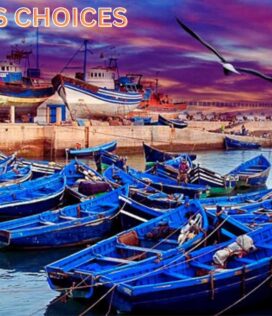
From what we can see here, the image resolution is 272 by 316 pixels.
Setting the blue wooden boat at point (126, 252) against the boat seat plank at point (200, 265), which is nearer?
the blue wooden boat at point (126, 252)

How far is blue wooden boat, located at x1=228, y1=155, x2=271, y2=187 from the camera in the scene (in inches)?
906

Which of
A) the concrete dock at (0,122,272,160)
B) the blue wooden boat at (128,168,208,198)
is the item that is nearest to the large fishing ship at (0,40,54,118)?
the concrete dock at (0,122,272,160)

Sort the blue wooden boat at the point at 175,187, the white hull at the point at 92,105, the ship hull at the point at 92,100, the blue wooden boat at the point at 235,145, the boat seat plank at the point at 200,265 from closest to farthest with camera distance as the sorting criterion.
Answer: the boat seat plank at the point at 200,265 < the blue wooden boat at the point at 175,187 < the blue wooden boat at the point at 235,145 < the ship hull at the point at 92,100 < the white hull at the point at 92,105

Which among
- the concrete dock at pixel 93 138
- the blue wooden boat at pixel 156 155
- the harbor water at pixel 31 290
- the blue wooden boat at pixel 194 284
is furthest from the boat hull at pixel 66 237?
the concrete dock at pixel 93 138

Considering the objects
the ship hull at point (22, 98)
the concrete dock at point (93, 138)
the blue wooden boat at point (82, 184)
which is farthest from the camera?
the ship hull at point (22, 98)

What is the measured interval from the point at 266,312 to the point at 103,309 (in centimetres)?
249

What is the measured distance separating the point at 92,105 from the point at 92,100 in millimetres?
784

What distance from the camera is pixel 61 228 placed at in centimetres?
1242

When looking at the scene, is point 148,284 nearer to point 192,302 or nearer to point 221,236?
point 192,302

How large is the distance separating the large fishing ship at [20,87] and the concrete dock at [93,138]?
11133 mm

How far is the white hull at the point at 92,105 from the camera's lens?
50125mm

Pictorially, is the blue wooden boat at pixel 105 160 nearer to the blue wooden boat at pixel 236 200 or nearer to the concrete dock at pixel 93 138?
the concrete dock at pixel 93 138

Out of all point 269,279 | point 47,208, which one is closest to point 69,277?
point 269,279

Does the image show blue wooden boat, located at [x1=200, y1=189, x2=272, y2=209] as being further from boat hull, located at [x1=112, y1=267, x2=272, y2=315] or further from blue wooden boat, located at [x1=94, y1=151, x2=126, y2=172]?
blue wooden boat, located at [x1=94, y1=151, x2=126, y2=172]
